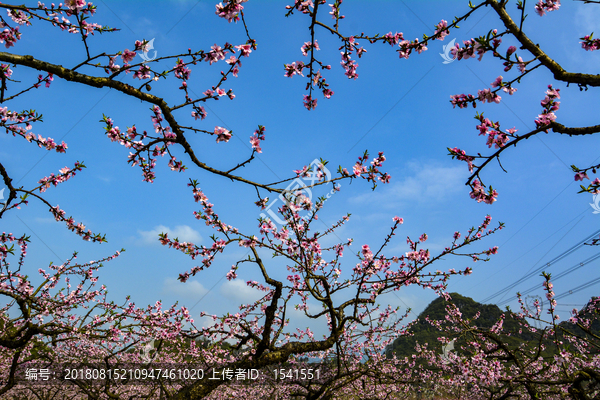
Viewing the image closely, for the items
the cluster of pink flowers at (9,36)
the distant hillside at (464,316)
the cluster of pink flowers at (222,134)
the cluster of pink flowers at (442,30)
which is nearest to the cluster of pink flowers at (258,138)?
the cluster of pink flowers at (222,134)

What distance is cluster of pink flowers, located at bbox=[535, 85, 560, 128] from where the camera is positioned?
103 inches

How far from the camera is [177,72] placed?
3781mm

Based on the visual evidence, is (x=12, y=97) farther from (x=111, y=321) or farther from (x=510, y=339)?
(x=510, y=339)

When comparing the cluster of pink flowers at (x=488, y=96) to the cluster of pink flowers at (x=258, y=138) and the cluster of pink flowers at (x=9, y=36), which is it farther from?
the cluster of pink flowers at (x=9, y=36)

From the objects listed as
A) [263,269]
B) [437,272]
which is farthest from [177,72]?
[437,272]

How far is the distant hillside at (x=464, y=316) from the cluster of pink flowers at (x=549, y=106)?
34704 millimetres

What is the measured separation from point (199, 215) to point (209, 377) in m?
2.37

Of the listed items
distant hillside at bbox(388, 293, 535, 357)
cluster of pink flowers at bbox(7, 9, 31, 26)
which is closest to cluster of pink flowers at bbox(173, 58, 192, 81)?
cluster of pink flowers at bbox(7, 9, 31, 26)

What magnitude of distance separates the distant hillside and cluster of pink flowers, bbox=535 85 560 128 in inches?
1366

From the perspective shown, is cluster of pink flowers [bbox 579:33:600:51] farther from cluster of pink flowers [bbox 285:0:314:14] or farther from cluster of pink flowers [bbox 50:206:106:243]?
cluster of pink flowers [bbox 50:206:106:243]

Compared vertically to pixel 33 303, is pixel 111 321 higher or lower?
lower

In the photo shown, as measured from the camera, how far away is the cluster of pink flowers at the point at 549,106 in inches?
103

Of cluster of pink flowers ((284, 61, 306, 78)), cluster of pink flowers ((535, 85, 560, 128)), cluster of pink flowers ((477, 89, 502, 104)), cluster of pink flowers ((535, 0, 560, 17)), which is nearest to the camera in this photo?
cluster of pink flowers ((535, 85, 560, 128))

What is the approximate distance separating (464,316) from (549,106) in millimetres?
45857
